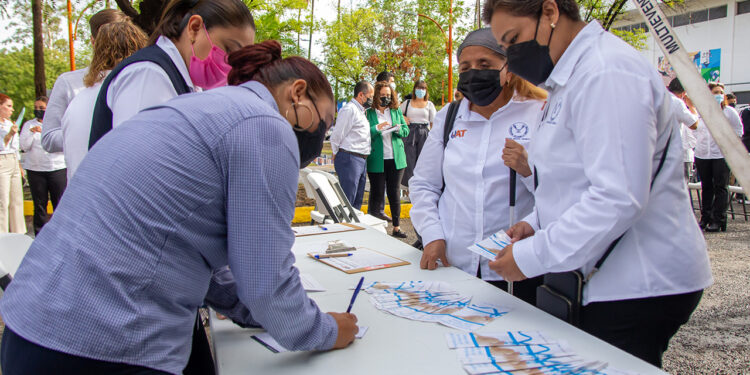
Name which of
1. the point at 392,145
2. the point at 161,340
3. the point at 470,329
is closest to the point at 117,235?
the point at 161,340

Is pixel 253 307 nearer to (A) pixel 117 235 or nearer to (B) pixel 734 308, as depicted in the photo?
(A) pixel 117 235

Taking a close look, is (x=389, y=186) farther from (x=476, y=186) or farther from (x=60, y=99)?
(x=476, y=186)

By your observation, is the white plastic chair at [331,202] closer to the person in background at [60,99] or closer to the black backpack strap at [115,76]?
the person in background at [60,99]

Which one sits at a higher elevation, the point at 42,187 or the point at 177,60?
the point at 177,60

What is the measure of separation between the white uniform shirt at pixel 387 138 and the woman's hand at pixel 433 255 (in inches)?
168

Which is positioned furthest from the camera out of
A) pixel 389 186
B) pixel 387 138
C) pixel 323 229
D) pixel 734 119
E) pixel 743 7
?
pixel 743 7

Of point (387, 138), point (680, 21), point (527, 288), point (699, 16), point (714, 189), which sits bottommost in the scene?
point (714, 189)

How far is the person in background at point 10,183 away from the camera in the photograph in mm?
6031

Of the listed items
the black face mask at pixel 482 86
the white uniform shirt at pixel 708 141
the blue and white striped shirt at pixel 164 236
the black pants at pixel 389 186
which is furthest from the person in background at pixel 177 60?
the white uniform shirt at pixel 708 141

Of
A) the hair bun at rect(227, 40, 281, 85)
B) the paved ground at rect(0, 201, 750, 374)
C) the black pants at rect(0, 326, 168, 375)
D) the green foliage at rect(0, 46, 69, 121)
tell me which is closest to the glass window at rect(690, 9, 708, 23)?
the paved ground at rect(0, 201, 750, 374)

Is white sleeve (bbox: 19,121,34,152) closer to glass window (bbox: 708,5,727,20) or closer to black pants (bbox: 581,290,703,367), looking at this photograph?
black pants (bbox: 581,290,703,367)

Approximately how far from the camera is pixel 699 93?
1873mm

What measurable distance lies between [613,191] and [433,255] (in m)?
1.02

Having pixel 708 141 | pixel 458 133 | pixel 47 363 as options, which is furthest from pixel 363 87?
pixel 47 363
